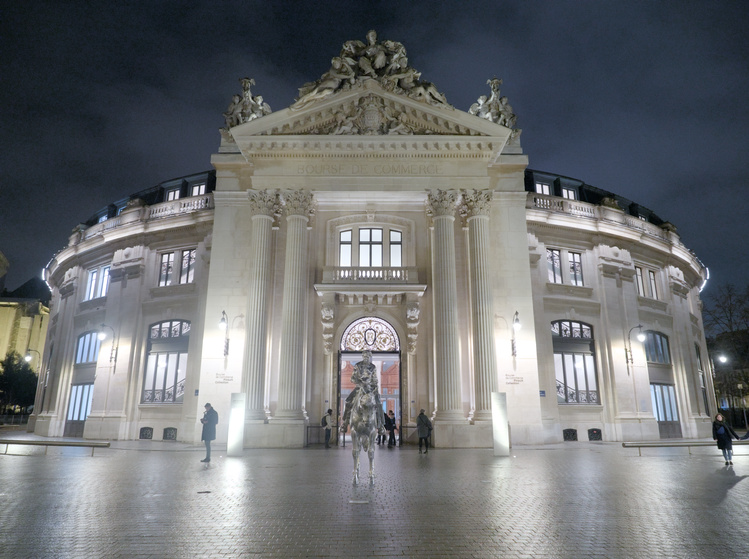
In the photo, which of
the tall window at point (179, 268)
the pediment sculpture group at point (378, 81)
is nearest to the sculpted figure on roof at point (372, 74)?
the pediment sculpture group at point (378, 81)

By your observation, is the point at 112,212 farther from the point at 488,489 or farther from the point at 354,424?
the point at 488,489

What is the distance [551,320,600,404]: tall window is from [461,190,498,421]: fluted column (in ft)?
23.7

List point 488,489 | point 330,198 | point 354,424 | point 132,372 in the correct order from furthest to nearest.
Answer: point 132,372 → point 330,198 → point 354,424 → point 488,489

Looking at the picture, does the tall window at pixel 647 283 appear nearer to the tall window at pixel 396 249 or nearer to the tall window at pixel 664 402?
the tall window at pixel 664 402

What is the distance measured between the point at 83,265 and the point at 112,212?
4590 mm

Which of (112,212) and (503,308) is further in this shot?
(112,212)

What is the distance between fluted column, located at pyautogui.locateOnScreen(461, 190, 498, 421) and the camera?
24.8m

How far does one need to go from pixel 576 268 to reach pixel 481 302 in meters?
10.1

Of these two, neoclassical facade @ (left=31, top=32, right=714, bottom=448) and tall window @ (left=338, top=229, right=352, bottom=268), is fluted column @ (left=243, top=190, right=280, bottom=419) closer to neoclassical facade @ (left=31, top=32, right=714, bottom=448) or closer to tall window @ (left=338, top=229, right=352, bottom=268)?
neoclassical facade @ (left=31, top=32, right=714, bottom=448)

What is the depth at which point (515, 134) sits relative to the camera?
1169 inches

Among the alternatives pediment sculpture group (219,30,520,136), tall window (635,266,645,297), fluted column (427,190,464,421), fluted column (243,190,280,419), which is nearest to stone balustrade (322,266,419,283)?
fluted column (427,190,464,421)

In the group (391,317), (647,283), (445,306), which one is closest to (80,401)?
(391,317)

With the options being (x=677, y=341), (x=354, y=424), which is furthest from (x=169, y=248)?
(x=677, y=341)

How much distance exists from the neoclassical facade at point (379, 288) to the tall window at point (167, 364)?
12cm
